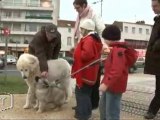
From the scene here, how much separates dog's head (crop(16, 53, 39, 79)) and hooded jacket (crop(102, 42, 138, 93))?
6.36 ft

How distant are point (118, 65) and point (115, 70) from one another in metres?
0.07

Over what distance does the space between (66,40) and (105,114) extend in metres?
69.3

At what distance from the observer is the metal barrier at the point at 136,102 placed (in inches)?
287

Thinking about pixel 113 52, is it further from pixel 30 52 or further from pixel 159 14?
pixel 30 52

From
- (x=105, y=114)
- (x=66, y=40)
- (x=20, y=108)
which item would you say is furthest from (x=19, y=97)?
(x=66, y=40)

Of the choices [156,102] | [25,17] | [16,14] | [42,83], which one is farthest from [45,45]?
[16,14]

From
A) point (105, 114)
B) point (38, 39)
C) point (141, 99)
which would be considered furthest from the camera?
point (141, 99)

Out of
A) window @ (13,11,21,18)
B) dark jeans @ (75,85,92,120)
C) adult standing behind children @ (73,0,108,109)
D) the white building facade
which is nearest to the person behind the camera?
dark jeans @ (75,85,92,120)

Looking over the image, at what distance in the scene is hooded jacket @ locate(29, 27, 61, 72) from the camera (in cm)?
723

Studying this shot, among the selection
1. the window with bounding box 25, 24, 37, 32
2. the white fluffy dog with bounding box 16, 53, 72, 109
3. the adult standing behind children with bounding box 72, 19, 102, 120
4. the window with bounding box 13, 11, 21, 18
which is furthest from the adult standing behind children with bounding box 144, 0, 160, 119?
the window with bounding box 13, 11, 21, 18

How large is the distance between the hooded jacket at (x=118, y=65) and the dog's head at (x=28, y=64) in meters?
1.94

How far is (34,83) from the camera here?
754 cm

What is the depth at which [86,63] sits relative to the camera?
243 inches

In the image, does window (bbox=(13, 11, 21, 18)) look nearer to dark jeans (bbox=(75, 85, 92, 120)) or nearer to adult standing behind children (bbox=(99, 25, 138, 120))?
dark jeans (bbox=(75, 85, 92, 120))
